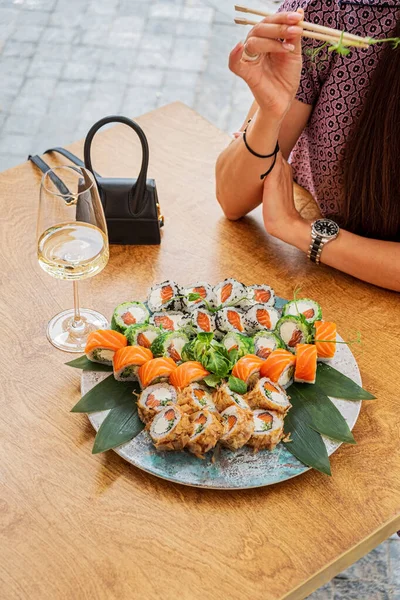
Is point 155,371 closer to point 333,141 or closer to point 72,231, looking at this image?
point 72,231

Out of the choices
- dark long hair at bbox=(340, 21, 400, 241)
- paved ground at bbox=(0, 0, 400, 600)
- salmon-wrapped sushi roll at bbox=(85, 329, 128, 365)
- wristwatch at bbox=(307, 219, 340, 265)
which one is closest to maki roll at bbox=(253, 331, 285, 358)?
salmon-wrapped sushi roll at bbox=(85, 329, 128, 365)

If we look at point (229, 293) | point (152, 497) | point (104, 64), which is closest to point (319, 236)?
point (229, 293)

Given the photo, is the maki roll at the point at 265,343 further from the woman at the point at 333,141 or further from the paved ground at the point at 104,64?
the paved ground at the point at 104,64

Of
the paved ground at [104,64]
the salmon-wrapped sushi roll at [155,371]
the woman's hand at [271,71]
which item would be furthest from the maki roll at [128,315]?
the paved ground at [104,64]

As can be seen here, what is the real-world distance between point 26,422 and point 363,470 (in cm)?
54

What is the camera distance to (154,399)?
115 centimetres

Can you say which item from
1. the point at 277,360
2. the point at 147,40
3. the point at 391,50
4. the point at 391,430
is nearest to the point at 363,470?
the point at 391,430

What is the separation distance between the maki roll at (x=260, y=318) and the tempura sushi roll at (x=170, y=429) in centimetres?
23

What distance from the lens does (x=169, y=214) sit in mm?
1621

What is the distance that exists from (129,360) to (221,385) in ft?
0.50

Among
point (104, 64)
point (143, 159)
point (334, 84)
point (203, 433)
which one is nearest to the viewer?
point (203, 433)

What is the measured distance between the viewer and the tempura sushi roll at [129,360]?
3.88 feet

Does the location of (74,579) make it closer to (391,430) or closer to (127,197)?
(391,430)

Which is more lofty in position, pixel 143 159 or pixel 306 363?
pixel 143 159
